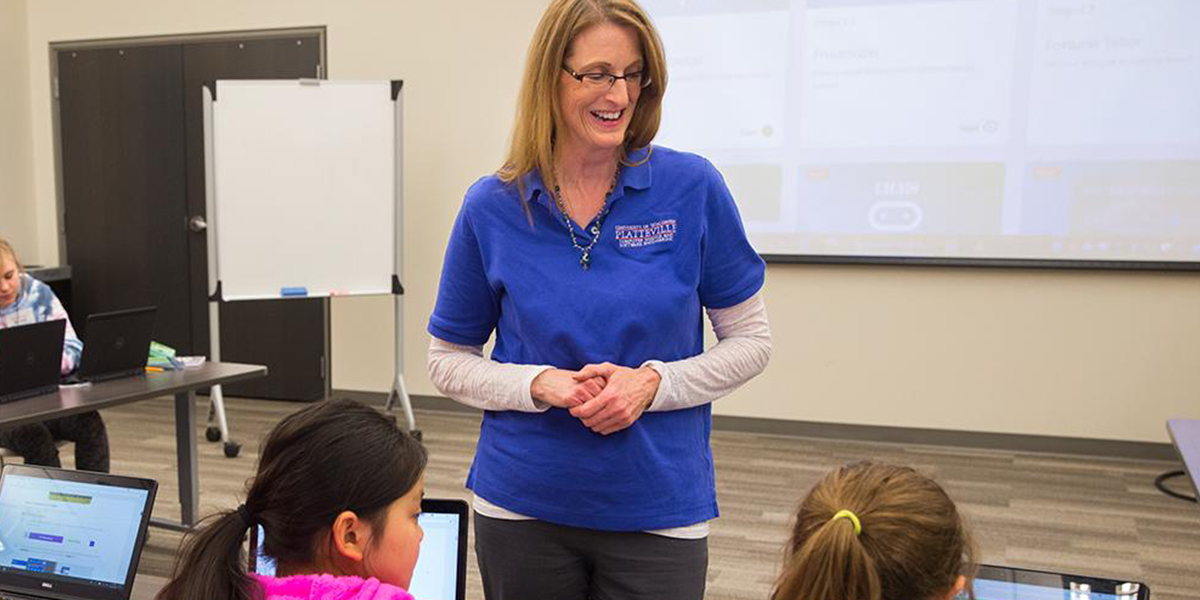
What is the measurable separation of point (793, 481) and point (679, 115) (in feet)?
5.94

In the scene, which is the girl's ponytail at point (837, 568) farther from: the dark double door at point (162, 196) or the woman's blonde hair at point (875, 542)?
the dark double door at point (162, 196)

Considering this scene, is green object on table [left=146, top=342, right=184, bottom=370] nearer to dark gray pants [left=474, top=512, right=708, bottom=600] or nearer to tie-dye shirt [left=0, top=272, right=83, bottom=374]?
tie-dye shirt [left=0, top=272, right=83, bottom=374]

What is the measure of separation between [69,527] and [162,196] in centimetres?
452

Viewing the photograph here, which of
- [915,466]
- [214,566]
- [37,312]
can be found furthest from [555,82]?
[37,312]

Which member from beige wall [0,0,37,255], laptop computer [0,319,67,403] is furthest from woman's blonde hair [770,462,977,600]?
beige wall [0,0,37,255]

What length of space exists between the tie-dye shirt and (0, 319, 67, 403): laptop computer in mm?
202

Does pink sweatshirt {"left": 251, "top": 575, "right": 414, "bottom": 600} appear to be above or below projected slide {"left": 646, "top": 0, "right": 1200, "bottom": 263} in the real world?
below

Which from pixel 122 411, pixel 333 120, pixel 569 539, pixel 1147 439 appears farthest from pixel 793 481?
pixel 122 411

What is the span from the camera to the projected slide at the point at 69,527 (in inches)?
70.3

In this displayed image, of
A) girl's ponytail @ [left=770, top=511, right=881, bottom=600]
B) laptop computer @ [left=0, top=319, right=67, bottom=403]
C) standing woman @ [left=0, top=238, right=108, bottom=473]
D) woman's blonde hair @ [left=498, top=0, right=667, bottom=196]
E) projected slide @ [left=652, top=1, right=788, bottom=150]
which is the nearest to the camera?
girl's ponytail @ [left=770, top=511, right=881, bottom=600]

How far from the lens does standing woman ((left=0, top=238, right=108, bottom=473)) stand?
3143 mm

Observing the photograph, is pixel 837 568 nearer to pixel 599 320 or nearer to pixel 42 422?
pixel 599 320

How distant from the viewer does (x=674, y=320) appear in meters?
1.36

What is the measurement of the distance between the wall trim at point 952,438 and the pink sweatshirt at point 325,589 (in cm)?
401
